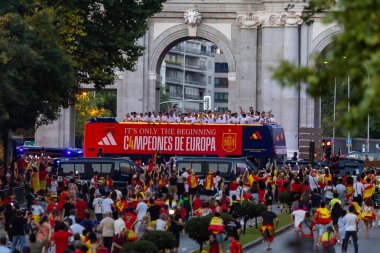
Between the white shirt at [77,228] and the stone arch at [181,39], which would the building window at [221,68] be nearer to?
the stone arch at [181,39]

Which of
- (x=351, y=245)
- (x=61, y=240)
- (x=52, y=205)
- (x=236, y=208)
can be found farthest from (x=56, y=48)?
(x=61, y=240)

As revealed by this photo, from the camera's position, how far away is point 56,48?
47.3 meters

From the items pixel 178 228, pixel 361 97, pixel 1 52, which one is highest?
pixel 1 52

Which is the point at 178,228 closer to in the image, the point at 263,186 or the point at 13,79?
the point at 13,79

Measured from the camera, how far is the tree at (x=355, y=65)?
35.7 feet

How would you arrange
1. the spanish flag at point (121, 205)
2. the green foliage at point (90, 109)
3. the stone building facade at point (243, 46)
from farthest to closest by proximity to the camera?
the green foliage at point (90, 109) → the stone building facade at point (243, 46) → the spanish flag at point (121, 205)

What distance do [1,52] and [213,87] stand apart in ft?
460

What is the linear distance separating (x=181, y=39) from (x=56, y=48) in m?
35.4

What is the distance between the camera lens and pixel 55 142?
8138 centimetres

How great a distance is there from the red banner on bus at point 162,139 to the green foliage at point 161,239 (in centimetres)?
3613

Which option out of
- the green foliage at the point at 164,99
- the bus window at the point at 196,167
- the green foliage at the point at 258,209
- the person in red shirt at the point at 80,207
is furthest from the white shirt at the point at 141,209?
the green foliage at the point at 164,99

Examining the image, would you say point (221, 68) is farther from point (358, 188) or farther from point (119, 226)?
point (119, 226)

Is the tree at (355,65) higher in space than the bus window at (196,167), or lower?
higher

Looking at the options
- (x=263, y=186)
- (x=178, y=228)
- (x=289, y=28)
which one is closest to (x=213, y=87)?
(x=289, y=28)
